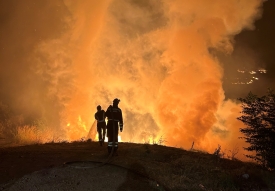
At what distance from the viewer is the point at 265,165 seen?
35.9ft

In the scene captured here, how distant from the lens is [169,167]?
9.48 meters

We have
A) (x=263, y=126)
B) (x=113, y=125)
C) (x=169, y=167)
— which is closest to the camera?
(x=169, y=167)

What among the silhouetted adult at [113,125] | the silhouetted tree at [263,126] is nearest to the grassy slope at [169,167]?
the silhouetted adult at [113,125]

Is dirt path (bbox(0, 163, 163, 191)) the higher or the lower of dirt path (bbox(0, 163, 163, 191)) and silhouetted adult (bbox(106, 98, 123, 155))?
the lower

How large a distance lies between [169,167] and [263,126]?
4.87m

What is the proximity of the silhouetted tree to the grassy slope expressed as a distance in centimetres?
137

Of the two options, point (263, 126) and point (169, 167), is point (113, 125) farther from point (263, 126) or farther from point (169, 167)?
point (263, 126)

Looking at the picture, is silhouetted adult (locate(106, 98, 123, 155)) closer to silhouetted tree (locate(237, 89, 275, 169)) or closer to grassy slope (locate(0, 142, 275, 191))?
grassy slope (locate(0, 142, 275, 191))

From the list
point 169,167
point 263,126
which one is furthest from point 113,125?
point 263,126

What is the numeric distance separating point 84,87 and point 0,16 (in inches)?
719

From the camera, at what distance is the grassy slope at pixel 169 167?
812cm

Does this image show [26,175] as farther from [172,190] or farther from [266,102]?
[266,102]

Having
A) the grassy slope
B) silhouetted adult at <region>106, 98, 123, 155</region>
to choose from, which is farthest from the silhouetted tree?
silhouetted adult at <region>106, 98, 123, 155</region>

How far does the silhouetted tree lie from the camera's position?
10.7m
